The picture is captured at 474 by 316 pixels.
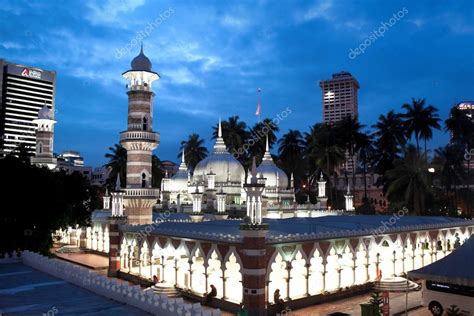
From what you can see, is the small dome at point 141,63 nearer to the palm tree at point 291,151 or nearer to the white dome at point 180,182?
the white dome at point 180,182

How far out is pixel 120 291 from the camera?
15.0 m

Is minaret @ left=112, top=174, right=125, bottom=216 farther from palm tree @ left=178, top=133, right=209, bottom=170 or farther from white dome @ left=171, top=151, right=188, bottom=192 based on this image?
palm tree @ left=178, top=133, right=209, bottom=170

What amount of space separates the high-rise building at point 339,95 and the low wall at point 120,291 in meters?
165

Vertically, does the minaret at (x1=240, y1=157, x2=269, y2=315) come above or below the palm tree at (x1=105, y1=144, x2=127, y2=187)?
below

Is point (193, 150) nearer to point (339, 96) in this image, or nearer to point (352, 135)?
point (352, 135)

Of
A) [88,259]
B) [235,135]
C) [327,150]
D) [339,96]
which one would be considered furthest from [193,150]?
[339,96]

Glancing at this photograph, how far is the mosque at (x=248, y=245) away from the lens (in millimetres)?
17750

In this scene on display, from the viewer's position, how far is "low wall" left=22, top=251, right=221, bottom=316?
12273mm

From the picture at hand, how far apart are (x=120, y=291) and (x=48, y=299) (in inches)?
101

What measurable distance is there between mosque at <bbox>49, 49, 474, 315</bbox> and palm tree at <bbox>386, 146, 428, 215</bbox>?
13.6 m

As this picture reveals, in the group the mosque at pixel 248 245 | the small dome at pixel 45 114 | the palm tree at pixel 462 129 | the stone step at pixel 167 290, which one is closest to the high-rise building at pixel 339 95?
the palm tree at pixel 462 129

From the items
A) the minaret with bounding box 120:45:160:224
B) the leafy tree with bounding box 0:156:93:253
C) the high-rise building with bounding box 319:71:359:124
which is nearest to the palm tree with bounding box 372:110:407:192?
the minaret with bounding box 120:45:160:224

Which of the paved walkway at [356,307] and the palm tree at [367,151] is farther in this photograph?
the palm tree at [367,151]

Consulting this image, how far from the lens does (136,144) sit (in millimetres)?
31672
